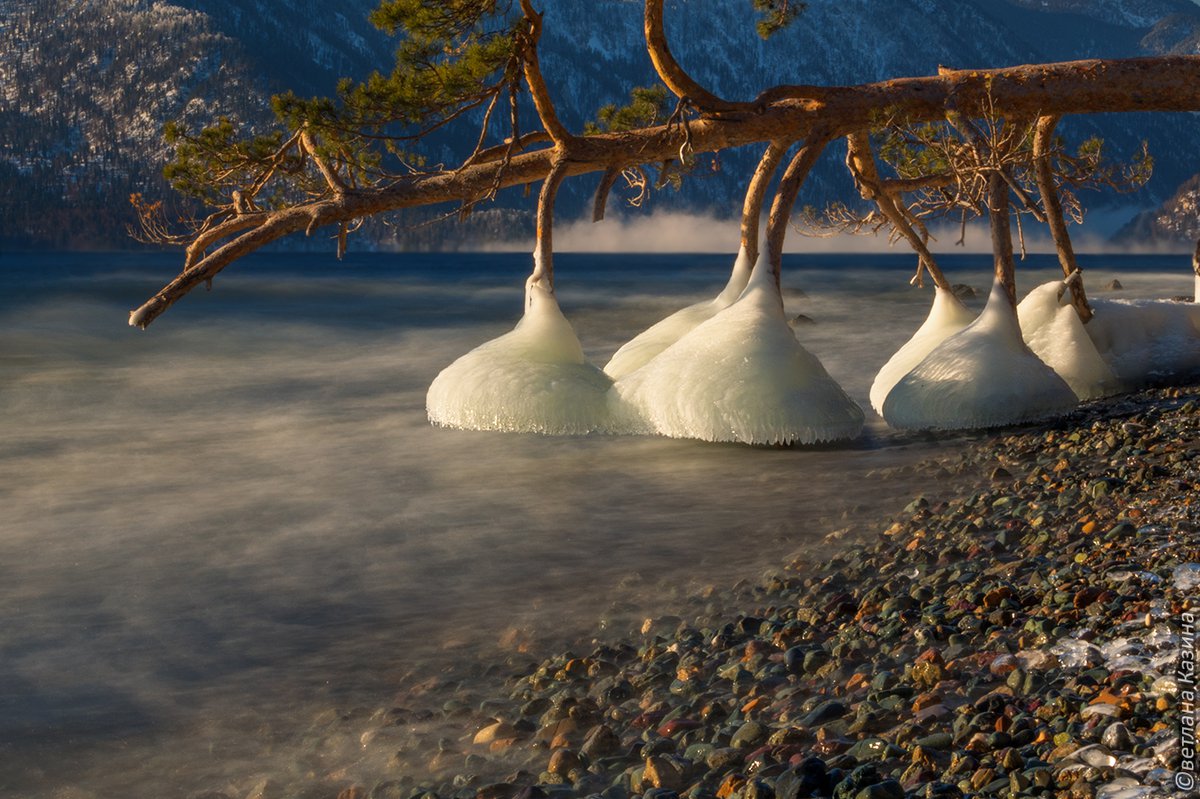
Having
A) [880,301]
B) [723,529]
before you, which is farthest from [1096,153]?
[880,301]

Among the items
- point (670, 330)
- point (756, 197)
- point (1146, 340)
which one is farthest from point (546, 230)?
point (1146, 340)

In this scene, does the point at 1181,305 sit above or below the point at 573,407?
above

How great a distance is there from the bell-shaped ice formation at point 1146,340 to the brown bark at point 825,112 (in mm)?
2629

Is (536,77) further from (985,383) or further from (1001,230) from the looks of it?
(985,383)

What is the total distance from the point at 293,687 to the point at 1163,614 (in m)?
4.46

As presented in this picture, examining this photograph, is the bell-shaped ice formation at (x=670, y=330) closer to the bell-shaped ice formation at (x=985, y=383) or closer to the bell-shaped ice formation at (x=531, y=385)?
the bell-shaped ice formation at (x=531, y=385)

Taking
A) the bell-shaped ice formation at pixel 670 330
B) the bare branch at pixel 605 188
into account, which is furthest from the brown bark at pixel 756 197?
the bare branch at pixel 605 188

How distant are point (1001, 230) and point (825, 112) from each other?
7.73 ft

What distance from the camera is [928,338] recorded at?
14.0 meters

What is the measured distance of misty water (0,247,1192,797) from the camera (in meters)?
6.36

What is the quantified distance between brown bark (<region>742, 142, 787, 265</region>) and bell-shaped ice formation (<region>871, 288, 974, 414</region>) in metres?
2.14

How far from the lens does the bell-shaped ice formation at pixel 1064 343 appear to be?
13.6 m

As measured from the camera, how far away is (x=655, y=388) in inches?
451

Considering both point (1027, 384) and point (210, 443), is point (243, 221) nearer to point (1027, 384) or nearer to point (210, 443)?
point (210, 443)
